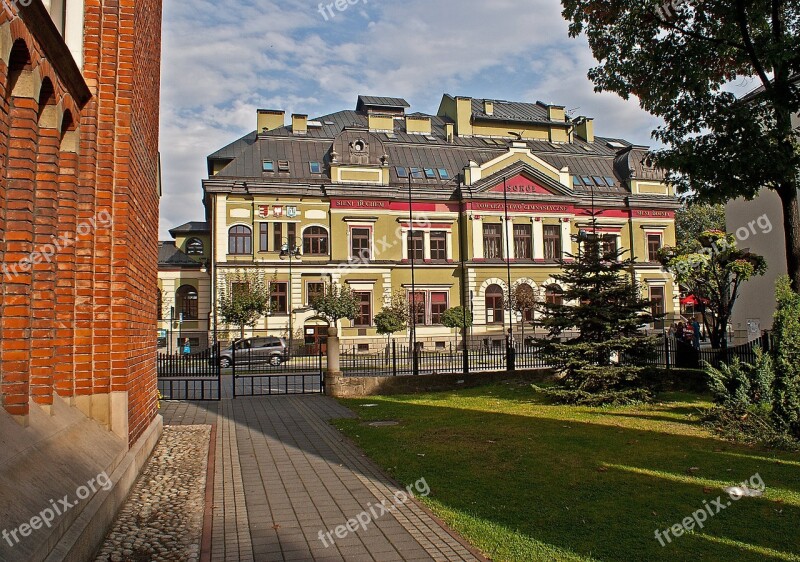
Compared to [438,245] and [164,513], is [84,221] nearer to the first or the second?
[164,513]

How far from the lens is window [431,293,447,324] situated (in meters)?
42.9

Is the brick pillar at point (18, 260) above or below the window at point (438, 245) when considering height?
below

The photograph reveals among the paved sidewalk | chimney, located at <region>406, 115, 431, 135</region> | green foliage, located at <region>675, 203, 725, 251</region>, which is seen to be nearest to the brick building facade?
the paved sidewalk

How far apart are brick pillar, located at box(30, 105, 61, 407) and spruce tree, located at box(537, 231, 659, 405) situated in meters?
11.6

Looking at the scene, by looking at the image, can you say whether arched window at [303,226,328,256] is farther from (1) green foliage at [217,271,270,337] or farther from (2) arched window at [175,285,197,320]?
(2) arched window at [175,285,197,320]

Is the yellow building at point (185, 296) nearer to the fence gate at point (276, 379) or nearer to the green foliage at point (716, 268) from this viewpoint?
the fence gate at point (276, 379)

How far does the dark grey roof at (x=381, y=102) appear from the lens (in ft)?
173

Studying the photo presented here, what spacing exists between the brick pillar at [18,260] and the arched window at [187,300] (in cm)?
3809

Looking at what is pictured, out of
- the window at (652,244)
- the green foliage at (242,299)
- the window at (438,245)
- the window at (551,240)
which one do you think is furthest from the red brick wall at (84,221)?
the window at (652,244)

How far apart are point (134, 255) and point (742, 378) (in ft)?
33.1

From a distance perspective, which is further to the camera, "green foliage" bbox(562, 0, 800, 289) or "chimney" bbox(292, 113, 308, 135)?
"chimney" bbox(292, 113, 308, 135)

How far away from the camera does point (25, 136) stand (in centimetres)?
490

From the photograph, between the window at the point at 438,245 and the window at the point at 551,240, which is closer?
the window at the point at 438,245

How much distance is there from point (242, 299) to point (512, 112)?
1245 inches
